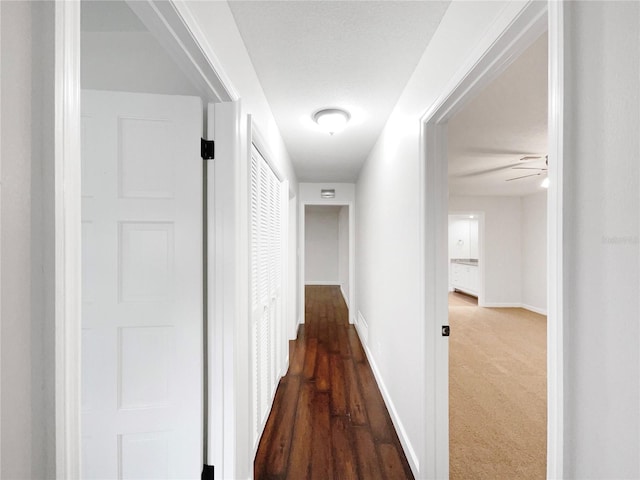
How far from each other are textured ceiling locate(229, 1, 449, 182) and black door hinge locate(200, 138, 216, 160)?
584mm

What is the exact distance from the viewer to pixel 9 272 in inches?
16.6

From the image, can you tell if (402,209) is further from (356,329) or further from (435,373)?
(356,329)

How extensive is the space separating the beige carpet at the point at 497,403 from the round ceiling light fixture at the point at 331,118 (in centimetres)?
248

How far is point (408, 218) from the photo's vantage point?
6.10ft

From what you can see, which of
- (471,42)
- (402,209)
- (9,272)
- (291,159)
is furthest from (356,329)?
(9,272)

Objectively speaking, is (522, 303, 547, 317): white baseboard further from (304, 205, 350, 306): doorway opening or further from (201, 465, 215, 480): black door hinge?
(201, 465, 215, 480): black door hinge

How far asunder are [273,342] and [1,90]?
7.85ft

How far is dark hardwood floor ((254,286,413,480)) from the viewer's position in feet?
5.84

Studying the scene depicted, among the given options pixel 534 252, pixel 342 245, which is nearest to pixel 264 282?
pixel 534 252

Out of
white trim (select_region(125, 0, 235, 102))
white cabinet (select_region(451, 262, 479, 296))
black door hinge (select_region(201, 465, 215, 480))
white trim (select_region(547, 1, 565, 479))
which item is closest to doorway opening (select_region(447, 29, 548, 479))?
white trim (select_region(547, 1, 565, 479))

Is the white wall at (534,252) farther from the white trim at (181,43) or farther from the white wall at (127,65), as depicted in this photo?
the white wall at (127,65)

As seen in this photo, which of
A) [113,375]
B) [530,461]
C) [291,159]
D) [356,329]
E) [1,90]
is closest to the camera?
[1,90]

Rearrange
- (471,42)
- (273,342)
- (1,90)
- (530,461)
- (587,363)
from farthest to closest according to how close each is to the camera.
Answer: (273,342)
(530,461)
(471,42)
(587,363)
(1,90)

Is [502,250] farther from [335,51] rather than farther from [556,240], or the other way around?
Answer: [556,240]
